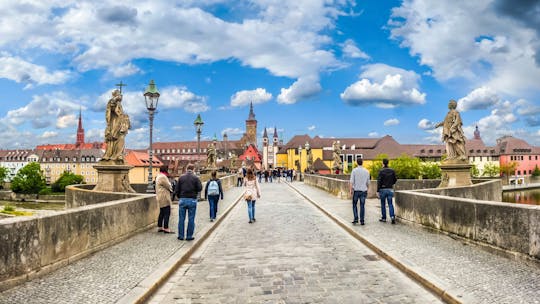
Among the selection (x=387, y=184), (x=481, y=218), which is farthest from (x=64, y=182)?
(x=481, y=218)

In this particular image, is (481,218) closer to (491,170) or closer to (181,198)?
(181,198)

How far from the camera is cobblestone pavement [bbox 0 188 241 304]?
5.18 metres

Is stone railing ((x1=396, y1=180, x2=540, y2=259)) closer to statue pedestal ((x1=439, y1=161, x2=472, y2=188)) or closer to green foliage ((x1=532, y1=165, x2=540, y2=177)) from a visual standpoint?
statue pedestal ((x1=439, y1=161, x2=472, y2=188))

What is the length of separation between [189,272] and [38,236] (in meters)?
2.23

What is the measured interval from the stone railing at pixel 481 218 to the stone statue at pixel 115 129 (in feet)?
30.0

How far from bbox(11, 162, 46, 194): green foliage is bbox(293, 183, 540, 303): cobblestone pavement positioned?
102 m

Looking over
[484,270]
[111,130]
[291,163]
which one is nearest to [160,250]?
[484,270]

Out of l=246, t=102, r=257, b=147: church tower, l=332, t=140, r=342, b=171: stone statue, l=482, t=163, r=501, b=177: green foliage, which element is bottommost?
l=482, t=163, r=501, b=177: green foliage

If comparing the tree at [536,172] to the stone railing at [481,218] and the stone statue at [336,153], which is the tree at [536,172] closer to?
the stone statue at [336,153]

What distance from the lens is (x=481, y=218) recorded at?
7918mm

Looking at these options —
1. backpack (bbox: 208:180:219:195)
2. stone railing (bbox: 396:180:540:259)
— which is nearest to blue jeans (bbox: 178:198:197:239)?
backpack (bbox: 208:180:219:195)

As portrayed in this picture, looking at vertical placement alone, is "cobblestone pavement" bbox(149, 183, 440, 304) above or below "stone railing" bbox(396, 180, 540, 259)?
below

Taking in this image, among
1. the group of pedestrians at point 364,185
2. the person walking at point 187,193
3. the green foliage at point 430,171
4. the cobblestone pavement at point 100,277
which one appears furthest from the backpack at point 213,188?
the green foliage at point 430,171

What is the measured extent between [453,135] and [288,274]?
40.7 feet
